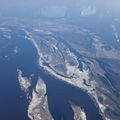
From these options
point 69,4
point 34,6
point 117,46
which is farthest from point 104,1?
point 117,46

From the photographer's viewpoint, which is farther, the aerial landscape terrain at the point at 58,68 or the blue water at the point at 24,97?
the aerial landscape terrain at the point at 58,68

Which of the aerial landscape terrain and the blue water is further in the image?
the aerial landscape terrain

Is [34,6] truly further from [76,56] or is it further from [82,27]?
[76,56]

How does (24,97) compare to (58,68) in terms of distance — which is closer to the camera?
(24,97)

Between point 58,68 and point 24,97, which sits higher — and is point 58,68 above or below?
below
